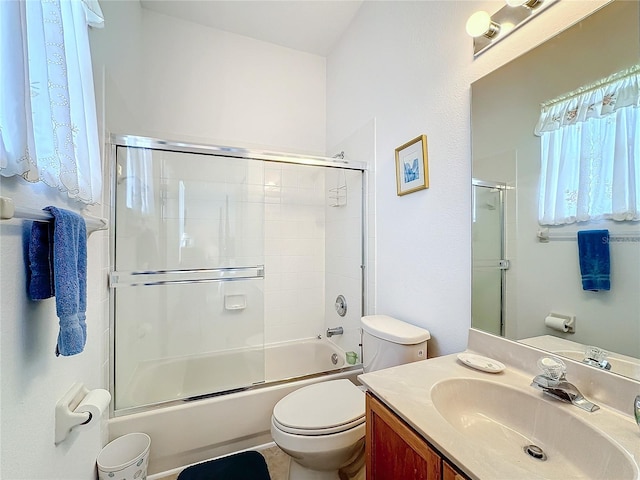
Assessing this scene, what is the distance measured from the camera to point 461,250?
1.21 m

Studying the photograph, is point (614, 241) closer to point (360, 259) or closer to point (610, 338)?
point (610, 338)

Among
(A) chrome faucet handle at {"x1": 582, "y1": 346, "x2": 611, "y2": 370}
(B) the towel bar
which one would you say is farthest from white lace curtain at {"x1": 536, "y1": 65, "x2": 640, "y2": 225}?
(B) the towel bar

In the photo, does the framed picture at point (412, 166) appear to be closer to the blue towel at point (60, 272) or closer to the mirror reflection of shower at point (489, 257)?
the mirror reflection of shower at point (489, 257)

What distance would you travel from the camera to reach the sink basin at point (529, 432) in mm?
598

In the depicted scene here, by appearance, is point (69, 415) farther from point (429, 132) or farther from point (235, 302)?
point (429, 132)

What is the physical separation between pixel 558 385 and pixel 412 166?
43.4 inches

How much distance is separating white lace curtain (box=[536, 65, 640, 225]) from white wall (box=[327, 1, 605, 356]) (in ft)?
0.87

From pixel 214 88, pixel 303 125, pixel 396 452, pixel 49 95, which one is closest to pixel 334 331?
pixel 396 452

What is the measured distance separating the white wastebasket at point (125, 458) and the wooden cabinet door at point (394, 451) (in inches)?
43.2

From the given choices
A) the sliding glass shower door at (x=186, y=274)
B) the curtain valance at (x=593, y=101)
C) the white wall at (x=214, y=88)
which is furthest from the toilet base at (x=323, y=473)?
the white wall at (x=214, y=88)

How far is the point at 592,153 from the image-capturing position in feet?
2.63

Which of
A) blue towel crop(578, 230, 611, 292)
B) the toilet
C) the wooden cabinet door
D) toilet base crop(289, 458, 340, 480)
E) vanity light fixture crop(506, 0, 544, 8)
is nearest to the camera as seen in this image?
the wooden cabinet door

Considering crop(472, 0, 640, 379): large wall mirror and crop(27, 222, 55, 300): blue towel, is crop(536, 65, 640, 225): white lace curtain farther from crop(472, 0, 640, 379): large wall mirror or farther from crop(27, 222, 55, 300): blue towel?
crop(27, 222, 55, 300): blue towel

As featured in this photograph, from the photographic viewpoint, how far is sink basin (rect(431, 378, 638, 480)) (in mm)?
598
